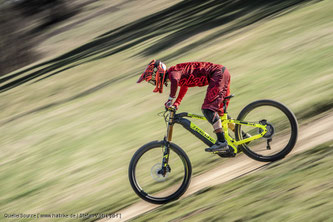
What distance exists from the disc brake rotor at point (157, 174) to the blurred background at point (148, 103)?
1.52ft

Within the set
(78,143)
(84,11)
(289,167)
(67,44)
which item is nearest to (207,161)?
(289,167)

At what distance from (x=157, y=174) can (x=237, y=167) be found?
166cm

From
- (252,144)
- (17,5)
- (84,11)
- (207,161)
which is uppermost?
(17,5)

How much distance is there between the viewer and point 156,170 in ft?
23.3

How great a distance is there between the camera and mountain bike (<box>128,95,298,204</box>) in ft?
23.0

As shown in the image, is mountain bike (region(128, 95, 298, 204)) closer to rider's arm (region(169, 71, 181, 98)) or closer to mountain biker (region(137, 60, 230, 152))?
mountain biker (region(137, 60, 230, 152))

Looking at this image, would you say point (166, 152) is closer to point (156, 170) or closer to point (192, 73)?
point (156, 170)

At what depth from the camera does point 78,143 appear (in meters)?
12.8

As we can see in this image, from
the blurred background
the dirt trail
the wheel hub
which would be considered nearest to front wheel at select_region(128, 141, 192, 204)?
the blurred background

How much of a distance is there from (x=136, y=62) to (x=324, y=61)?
35.6 ft

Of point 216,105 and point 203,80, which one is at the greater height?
point 203,80

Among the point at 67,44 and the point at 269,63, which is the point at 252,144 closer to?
the point at 269,63

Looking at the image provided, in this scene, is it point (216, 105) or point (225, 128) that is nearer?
point (216, 105)

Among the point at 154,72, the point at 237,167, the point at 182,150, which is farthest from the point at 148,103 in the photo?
the point at 154,72
